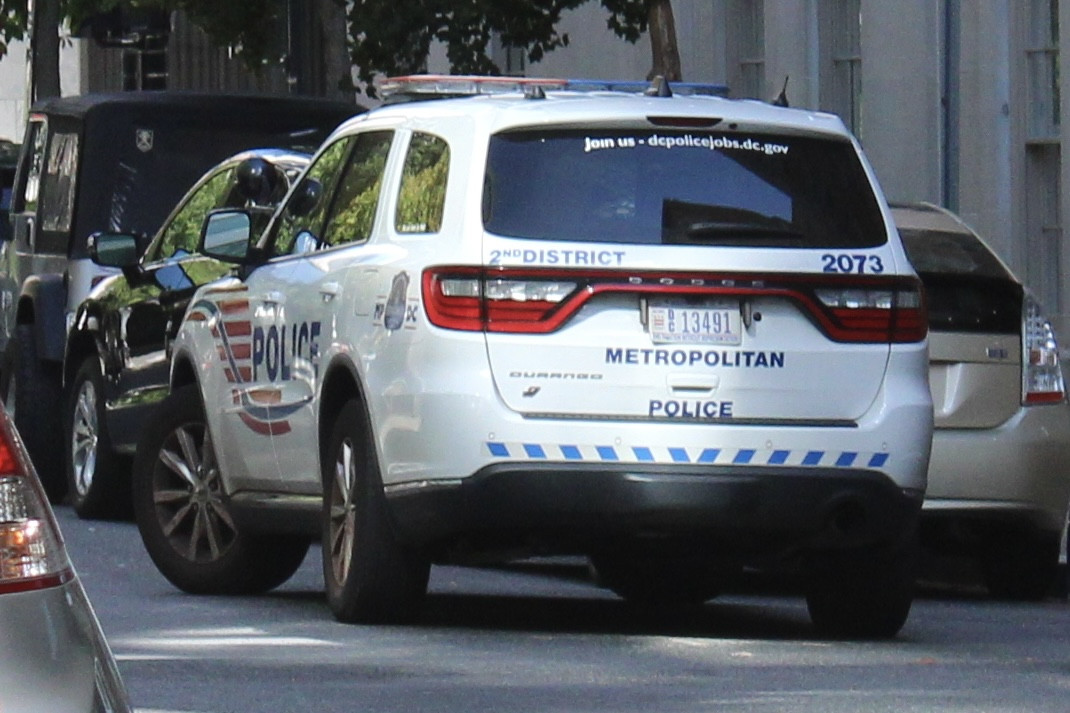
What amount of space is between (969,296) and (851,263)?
2083 millimetres

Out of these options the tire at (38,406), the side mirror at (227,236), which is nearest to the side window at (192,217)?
the tire at (38,406)

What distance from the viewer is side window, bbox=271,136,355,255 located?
10.4m

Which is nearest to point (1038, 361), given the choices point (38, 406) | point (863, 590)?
point (863, 590)

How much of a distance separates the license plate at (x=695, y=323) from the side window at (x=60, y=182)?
6.75 meters

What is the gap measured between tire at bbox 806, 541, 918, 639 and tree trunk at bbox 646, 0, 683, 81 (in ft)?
26.8

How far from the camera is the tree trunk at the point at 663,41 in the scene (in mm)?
18097

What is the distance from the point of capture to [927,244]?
11.7 metres

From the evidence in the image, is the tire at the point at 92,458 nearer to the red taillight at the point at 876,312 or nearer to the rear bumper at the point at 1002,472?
the rear bumper at the point at 1002,472

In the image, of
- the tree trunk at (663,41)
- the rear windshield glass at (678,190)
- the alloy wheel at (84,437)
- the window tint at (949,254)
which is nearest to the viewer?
the rear windshield glass at (678,190)

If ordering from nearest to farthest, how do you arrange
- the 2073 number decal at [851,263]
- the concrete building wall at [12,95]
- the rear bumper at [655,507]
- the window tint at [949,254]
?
the rear bumper at [655,507], the 2073 number decal at [851,263], the window tint at [949,254], the concrete building wall at [12,95]

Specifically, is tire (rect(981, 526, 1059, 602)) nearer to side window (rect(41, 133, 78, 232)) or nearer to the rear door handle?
the rear door handle

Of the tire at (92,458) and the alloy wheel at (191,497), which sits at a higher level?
the alloy wheel at (191,497)

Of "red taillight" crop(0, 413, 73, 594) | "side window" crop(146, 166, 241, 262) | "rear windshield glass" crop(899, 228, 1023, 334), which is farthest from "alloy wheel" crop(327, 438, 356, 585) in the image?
"red taillight" crop(0, 413, 73, 594)

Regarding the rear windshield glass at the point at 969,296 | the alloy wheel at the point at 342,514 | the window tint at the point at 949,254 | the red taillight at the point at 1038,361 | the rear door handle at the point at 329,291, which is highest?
the rear door handle at the point at 329,291
